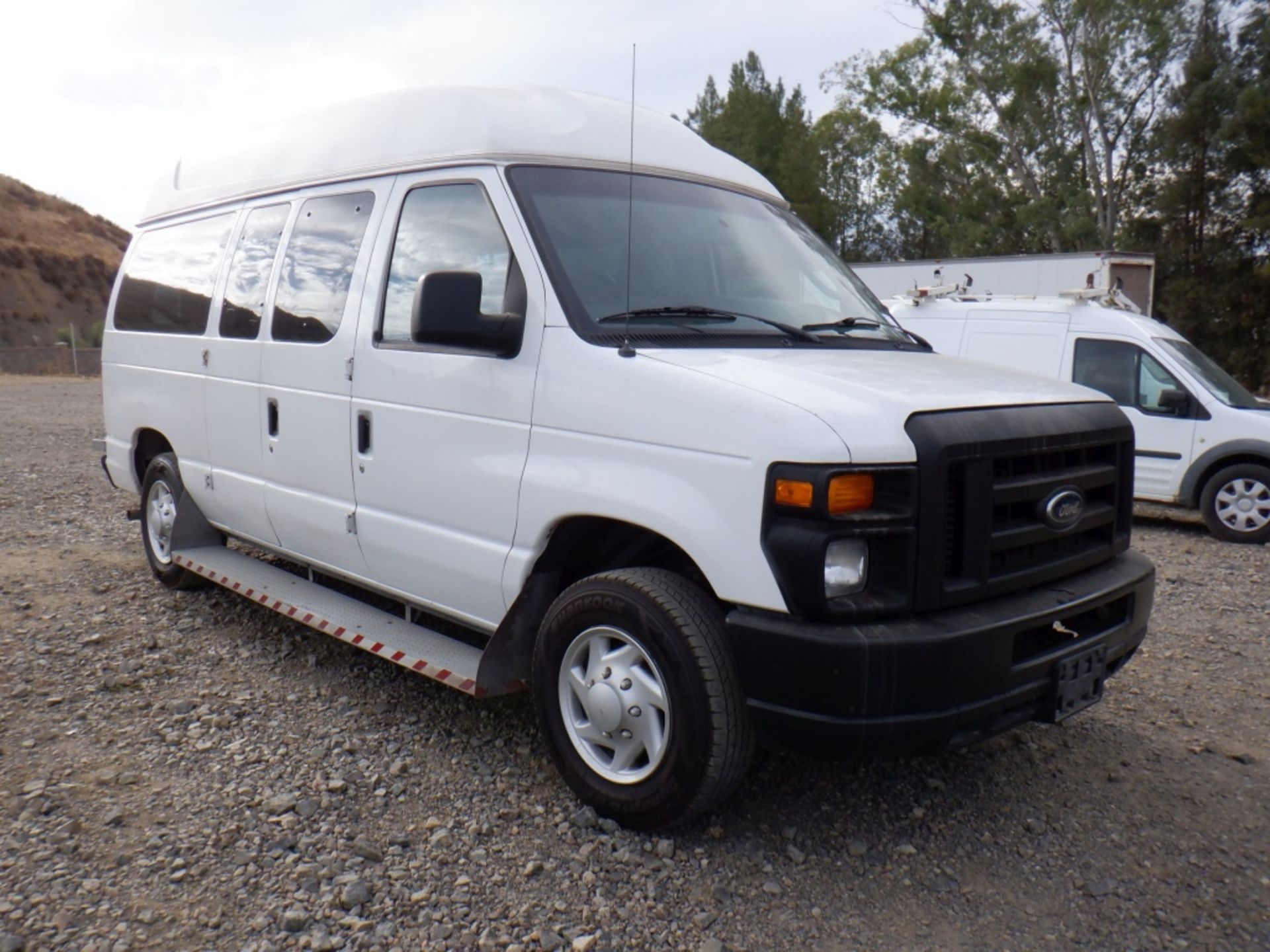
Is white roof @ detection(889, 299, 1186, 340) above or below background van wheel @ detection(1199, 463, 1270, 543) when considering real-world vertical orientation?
above

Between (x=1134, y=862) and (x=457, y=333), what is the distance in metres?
2.77

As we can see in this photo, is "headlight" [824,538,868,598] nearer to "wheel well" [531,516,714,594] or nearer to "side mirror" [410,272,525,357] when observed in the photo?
"wheel well" [531,516,714,594]

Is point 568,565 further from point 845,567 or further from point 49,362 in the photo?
point 49,362

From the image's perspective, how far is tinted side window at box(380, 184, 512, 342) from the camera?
3.92 metres

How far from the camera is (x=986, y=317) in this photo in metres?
10.6

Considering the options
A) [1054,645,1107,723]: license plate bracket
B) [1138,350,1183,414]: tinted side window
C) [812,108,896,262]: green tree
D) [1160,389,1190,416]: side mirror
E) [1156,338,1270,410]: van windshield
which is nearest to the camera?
[1054,645,1107,723]: license plate bracket

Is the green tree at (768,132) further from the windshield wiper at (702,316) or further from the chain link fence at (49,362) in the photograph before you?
the windshield wiper at (702,316)

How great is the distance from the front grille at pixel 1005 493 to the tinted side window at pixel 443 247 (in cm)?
164

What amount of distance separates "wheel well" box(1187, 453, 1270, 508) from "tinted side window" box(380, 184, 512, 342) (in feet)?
24.6

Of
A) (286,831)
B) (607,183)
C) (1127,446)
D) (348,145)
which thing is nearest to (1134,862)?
(1127,446)

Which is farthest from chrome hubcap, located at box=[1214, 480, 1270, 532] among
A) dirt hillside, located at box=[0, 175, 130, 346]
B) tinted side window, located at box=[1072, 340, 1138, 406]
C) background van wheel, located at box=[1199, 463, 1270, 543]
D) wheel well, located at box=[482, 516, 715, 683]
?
dirt hillside, located at box=[0, 175, 130, 346]

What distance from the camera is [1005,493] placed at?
3.23 metres

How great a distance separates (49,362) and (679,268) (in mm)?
32615

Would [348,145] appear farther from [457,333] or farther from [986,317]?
[986,317]
